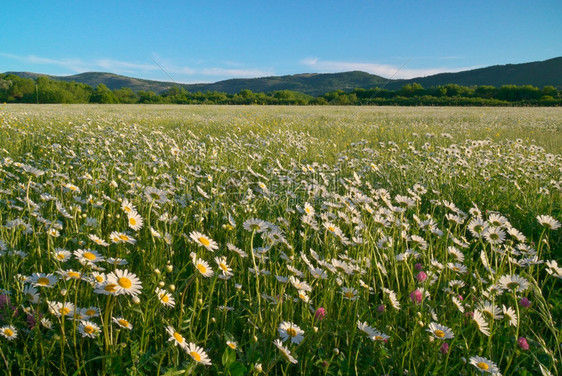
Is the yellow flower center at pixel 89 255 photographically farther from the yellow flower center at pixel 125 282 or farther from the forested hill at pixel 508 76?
the forested hill at pixel 508 76

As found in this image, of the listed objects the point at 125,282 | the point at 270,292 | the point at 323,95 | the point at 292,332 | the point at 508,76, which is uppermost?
the point at 508,76

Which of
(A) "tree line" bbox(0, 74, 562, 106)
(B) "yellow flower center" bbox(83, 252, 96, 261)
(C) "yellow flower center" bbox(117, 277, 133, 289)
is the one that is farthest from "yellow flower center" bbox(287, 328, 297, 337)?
(A) "tree line" bbox(0, 74, 562, 106)

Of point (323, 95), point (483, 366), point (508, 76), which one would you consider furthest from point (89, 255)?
point (508, 76)

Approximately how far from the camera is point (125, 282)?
134 centimetres

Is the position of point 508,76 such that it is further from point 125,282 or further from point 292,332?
point 125,282

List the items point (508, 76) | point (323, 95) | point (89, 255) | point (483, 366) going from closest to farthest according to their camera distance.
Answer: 1. point (483, 366)
2. point (89, 255)
3. point (323, 95)
4. point (508, 76)

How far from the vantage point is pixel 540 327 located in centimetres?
196

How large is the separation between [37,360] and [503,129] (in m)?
11.6

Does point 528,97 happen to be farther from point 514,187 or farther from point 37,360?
point 37,360

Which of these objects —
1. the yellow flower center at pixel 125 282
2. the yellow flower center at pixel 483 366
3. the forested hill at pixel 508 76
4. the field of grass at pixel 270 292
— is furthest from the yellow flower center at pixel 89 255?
the forested hill at pixel 508 76

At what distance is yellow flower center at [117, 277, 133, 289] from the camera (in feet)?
4.35

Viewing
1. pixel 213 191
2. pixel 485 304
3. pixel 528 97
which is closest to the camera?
pixel 485 304

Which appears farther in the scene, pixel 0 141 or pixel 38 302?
pixel 0 141

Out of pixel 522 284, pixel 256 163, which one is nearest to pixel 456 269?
pixel 522 284
